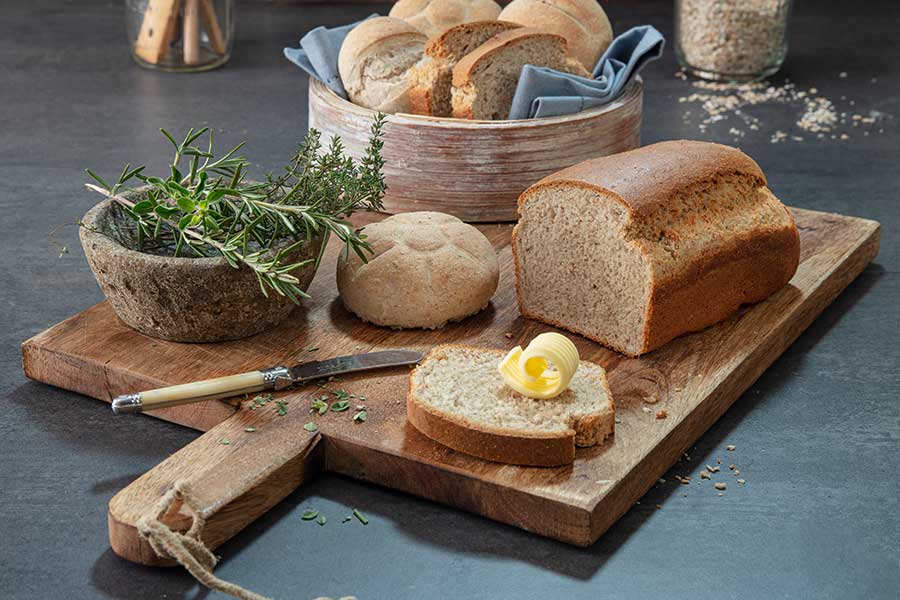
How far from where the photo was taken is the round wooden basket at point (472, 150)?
9.88ft

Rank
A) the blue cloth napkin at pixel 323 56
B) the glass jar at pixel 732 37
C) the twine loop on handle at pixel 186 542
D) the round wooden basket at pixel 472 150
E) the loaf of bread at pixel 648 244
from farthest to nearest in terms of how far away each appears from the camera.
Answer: the glass jar at pixel 732 37 < the blue cloth napkin at pixel 323 56 < the round wooden basket at pixel 472 150 < the loaf of bread at pixel 648 244 < the twine loop on handle at pixel 186 542

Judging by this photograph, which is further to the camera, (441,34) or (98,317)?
(441,34)

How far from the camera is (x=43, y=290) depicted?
287 cm

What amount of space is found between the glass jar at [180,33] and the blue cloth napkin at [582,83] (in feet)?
6.14

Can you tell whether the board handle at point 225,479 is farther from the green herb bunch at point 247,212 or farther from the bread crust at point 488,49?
the bread crust at point 488,49

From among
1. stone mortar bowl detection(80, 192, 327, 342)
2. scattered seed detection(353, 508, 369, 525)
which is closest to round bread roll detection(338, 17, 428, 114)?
stone mortar bowl detection(80, 192, 327, 342)

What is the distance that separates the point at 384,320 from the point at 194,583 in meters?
0.80

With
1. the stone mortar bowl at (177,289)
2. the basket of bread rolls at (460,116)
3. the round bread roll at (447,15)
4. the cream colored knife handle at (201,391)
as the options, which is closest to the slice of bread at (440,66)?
the basket of bread rolls at (460,116)

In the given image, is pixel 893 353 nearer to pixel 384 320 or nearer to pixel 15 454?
pixel 384 320

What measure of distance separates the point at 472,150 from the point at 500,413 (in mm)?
1086

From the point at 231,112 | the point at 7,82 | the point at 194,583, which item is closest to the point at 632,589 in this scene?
the point at 194,583

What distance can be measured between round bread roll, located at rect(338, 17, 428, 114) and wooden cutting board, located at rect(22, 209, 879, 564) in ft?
1.72

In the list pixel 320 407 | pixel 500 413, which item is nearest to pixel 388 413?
pixel 320 407

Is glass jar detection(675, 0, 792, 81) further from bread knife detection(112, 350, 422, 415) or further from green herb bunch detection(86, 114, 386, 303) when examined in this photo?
bread knife detection(112, 350, 422, 415)
